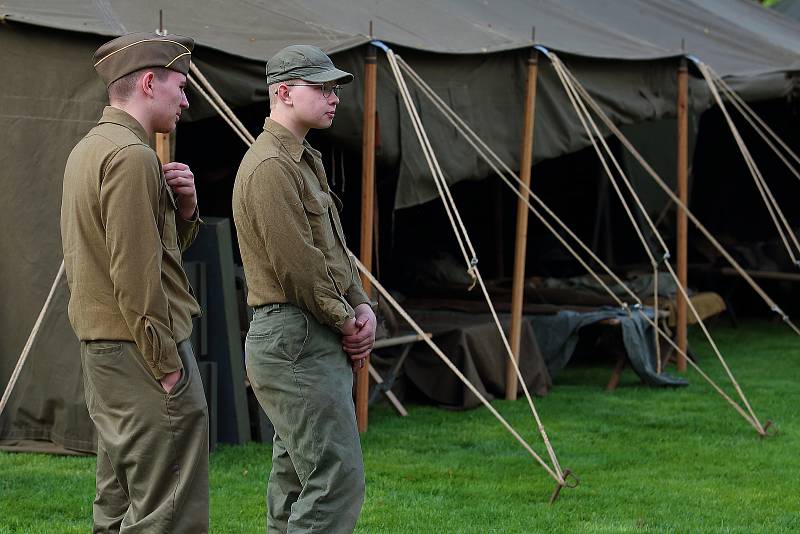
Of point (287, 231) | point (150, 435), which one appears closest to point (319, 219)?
point (287, 231)

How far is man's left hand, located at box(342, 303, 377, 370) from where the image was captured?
3.46 metres

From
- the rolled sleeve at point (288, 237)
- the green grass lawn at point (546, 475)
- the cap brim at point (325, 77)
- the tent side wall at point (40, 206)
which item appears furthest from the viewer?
the tent side wall at point (40, 206)

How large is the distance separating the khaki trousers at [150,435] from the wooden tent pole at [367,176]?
2958 millimetres

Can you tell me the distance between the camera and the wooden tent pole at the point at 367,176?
6086 mm

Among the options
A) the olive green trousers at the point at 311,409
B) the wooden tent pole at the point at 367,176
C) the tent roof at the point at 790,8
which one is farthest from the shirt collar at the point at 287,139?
the tent roof at the point at 790,8

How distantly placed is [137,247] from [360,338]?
0.74 meters

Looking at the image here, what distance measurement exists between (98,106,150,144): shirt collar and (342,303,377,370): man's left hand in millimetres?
752

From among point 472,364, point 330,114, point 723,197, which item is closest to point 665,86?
point 472,364

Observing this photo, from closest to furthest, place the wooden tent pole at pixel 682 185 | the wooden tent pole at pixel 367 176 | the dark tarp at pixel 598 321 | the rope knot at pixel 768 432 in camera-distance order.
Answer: the wooden tent pole at pixel 367 176
the rope knot at pixel 768 432
the dark tarp at pixel 598 321
the wooden tent pole at pixel 682 185

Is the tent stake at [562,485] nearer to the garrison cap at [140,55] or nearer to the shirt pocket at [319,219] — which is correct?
Result: the shirt pocket at [319,219]

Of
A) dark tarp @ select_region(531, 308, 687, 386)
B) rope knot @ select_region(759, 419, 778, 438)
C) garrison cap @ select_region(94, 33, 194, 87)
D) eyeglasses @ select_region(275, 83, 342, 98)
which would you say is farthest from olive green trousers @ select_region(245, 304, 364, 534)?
dark tarp @ select_region(531, 308, 687, 386)

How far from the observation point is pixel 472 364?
718cm

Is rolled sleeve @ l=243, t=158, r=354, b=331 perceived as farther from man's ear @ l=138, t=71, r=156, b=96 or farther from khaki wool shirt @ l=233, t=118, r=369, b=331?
man's ear @ l=138, t=71, r=156, b=96

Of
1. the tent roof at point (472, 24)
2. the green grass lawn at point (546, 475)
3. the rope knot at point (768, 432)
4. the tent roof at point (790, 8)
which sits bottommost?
the green grass lawn at point (546, 475)
